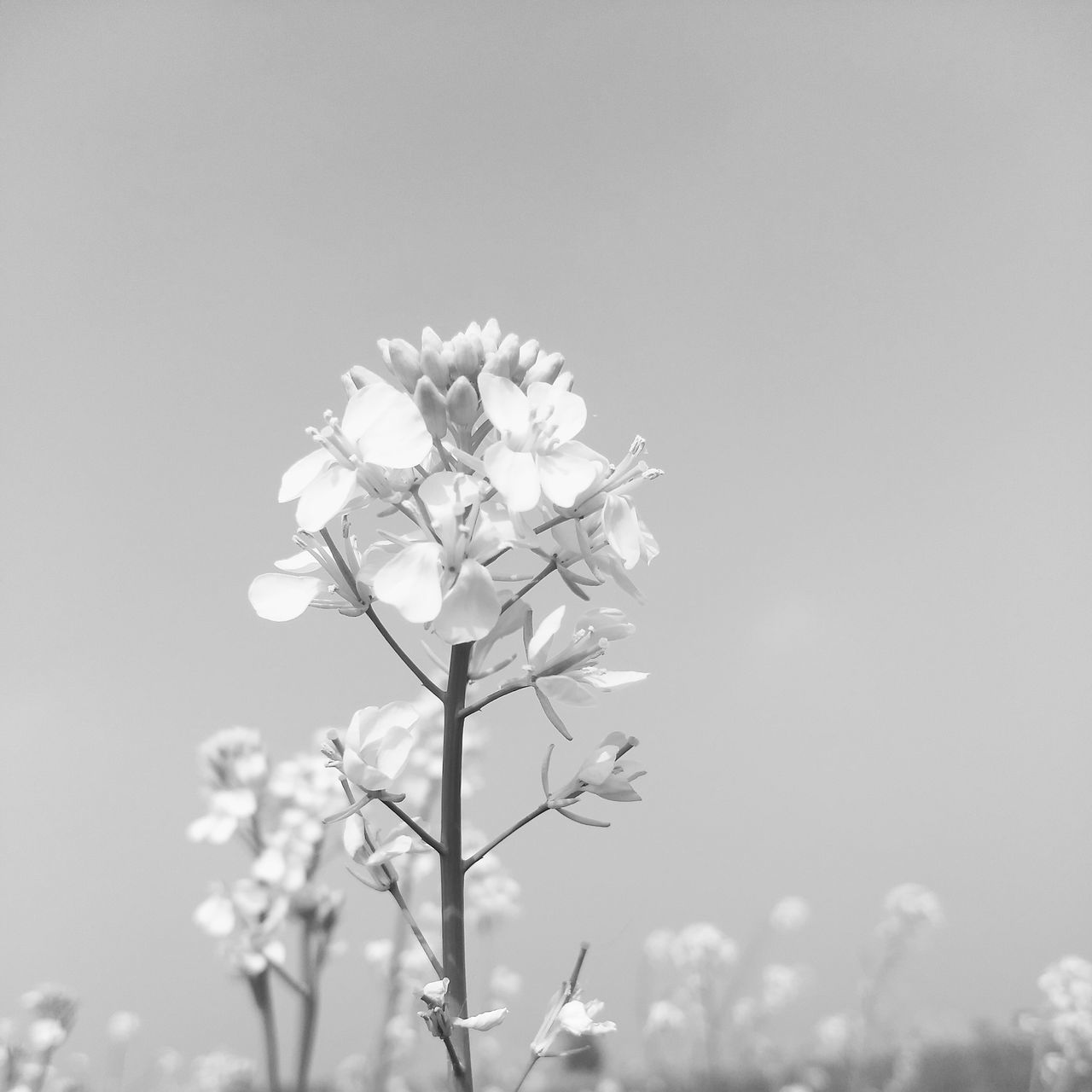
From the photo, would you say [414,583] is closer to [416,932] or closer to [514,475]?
[514,475]

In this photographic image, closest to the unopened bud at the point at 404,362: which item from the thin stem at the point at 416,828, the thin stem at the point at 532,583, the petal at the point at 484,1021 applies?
the thin stem at the point at 532,583

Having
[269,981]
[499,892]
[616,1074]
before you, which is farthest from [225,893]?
[616,1074]

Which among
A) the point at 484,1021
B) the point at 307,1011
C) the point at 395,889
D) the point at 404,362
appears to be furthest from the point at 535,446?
the point at 307,1011

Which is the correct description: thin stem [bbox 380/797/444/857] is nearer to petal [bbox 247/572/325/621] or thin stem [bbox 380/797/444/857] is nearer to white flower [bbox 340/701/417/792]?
white flower [bbox 340/701/417/792]

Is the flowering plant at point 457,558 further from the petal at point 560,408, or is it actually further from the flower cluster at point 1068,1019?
the flower cluster at point 1068,1019

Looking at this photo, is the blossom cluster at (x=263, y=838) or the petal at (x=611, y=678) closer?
the petal at (x=611, y=678)

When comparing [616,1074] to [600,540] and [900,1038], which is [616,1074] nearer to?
[900,1038]
